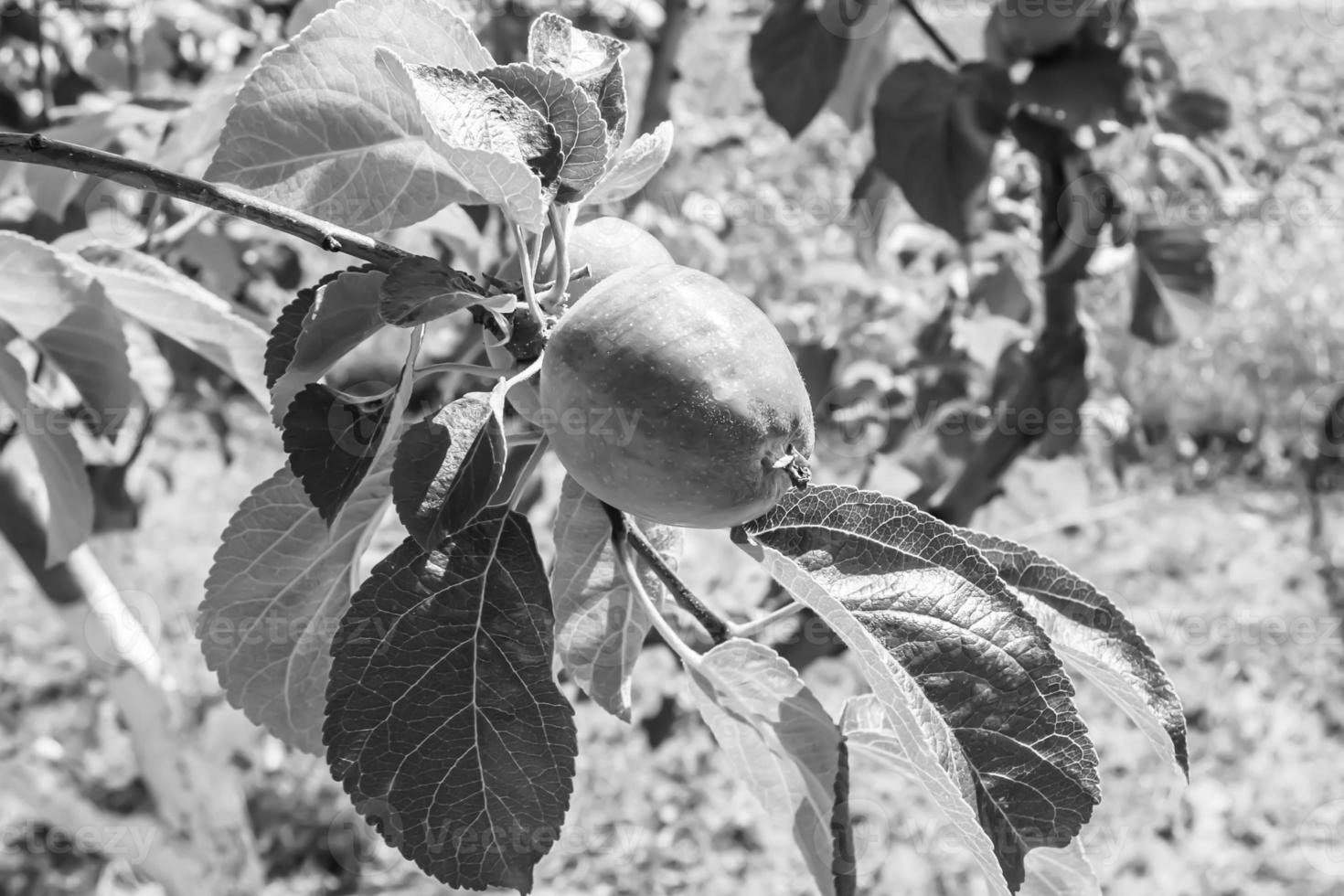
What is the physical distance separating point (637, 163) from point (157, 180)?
0.21 meters

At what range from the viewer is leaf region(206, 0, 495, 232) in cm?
53

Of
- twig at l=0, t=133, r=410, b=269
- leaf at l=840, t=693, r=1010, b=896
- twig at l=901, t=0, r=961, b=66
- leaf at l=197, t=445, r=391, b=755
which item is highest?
twig at l=0, t=133, r=410, b=269

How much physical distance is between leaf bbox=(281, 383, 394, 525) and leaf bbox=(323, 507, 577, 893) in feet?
0.13

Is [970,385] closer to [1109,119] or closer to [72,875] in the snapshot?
[1109,119]

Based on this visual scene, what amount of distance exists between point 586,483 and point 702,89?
13.2 ft

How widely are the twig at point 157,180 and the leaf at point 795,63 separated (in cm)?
79

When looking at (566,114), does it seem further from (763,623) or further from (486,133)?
(763,623)

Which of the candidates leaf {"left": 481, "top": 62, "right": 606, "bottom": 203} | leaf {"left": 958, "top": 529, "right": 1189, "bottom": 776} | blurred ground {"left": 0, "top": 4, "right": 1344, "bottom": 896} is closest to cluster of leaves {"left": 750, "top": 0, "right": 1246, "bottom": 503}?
blurred ground {"left": 0, "top": 4, "right": 1344, "bottom": 896}

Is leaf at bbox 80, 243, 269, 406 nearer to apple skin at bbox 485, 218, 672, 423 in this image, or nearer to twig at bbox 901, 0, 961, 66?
apple skin at bbox 485, 218, 672, 423

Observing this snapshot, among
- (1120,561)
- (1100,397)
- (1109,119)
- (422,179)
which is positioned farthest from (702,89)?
(422,179)

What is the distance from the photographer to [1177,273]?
1.39 meters

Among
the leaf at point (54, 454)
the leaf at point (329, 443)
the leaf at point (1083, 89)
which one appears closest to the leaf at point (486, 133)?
the leaf at point (329, 443)

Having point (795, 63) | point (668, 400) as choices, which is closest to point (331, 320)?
point (668, 400)

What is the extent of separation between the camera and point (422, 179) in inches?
22.3
